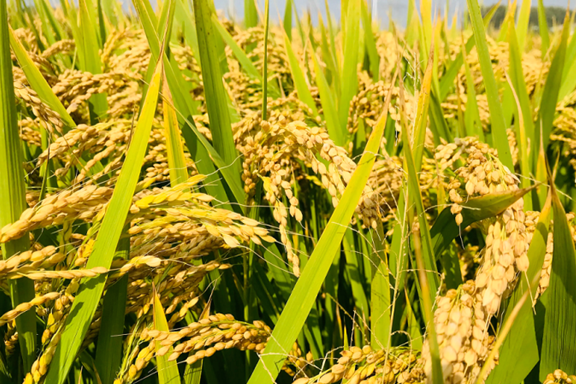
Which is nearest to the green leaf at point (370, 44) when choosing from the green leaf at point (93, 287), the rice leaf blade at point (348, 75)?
the rice leaf blade at point (348, 75)

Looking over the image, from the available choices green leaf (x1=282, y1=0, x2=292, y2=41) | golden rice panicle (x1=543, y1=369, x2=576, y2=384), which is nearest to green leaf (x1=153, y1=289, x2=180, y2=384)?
golden rice panicle (x1=543, y1=369, x2=576, y2=384)

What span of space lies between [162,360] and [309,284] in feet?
0.91

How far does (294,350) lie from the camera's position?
2.86 feet

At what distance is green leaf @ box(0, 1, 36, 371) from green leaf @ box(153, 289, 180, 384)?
194mm

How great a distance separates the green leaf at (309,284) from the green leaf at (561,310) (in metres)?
0.30

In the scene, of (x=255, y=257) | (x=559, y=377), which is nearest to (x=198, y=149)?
(x=255, y=257)

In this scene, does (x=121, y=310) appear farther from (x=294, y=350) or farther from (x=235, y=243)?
(x=294, y=350)

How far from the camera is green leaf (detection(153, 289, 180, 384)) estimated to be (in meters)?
0.67

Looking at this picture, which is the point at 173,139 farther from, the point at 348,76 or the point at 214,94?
the point at 348,76

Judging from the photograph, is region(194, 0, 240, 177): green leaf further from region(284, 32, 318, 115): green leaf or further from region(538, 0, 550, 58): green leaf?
region(538, 0, 550, 58): green leaf

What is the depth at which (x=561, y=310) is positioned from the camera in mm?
664

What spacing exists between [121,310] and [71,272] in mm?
162

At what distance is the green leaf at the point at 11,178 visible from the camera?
0.63 m

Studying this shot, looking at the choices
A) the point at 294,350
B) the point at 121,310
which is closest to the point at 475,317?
the point at 294,350
